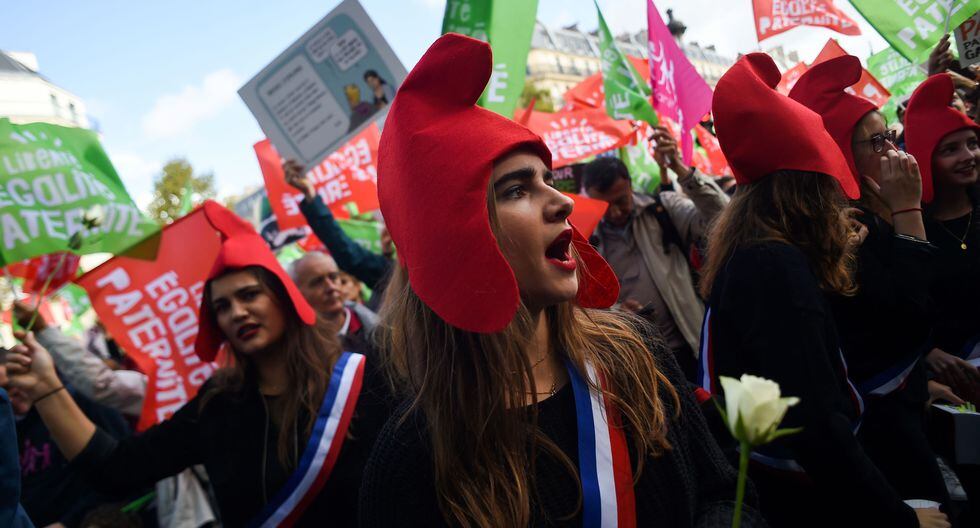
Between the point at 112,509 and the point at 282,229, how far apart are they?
10.2 feet

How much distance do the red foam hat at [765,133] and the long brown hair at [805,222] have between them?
0.06 meters

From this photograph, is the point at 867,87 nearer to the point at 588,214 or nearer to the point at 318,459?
the point at 588,214

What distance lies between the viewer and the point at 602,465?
1.47 meters

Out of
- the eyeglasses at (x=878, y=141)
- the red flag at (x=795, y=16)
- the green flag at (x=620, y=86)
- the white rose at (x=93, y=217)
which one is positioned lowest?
the eyeglasses at (x=878, y=141)

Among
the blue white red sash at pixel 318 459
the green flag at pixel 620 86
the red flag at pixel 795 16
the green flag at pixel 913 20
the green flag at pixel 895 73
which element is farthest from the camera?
the green flag at pixel 895 73

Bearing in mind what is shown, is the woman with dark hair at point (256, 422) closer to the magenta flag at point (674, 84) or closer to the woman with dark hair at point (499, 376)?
the woman with dark hair at point (499, 376)

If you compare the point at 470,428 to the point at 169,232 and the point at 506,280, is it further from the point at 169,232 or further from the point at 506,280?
the point at 169,232

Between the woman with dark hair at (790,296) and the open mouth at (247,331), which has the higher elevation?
the open mouth at (247,331)

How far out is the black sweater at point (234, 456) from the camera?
2.50 metres

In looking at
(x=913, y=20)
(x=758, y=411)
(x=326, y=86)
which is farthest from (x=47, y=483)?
(x=913, y=20)

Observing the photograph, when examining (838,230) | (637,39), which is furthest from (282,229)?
(637,39)

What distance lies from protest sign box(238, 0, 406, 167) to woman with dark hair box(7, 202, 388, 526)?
1329mm

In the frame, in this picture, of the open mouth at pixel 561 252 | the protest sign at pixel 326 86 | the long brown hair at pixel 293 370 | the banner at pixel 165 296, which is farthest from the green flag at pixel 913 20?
the banner at pixel 165 296

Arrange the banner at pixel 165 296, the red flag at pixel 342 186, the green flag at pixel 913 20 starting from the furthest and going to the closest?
1. the red flag at pixel 342 186
2. the banner at pixel 165 296
3. the green flag at pixel 913 20
